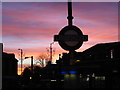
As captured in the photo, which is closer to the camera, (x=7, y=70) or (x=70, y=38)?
(x=70, y=38)

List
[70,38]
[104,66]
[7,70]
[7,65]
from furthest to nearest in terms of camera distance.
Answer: [7,70] → [7,65] → [104,66] → [70,38]

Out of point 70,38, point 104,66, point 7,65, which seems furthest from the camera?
point 7,65

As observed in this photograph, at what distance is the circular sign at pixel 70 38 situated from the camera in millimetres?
5328

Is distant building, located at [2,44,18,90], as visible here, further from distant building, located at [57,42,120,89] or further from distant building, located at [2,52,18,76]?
distant building, located at [57,42,120,89]

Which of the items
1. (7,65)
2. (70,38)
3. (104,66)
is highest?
(70,38)

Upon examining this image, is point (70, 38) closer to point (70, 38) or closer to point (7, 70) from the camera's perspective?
point (70, 38)

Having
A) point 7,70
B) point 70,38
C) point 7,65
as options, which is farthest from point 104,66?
point 7,70

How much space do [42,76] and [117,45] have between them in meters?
51.5

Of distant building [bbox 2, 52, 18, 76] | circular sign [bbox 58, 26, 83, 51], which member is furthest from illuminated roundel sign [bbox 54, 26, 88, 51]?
distant building [bbox 2, 52, 18, 76]

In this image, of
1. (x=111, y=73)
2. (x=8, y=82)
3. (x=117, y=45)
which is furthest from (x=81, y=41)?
(x=8, y=82)

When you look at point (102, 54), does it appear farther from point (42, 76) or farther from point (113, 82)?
Answer: point (42, 76)

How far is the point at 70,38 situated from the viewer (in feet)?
17.6

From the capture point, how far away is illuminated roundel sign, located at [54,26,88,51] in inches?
210

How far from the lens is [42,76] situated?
3883 inches
